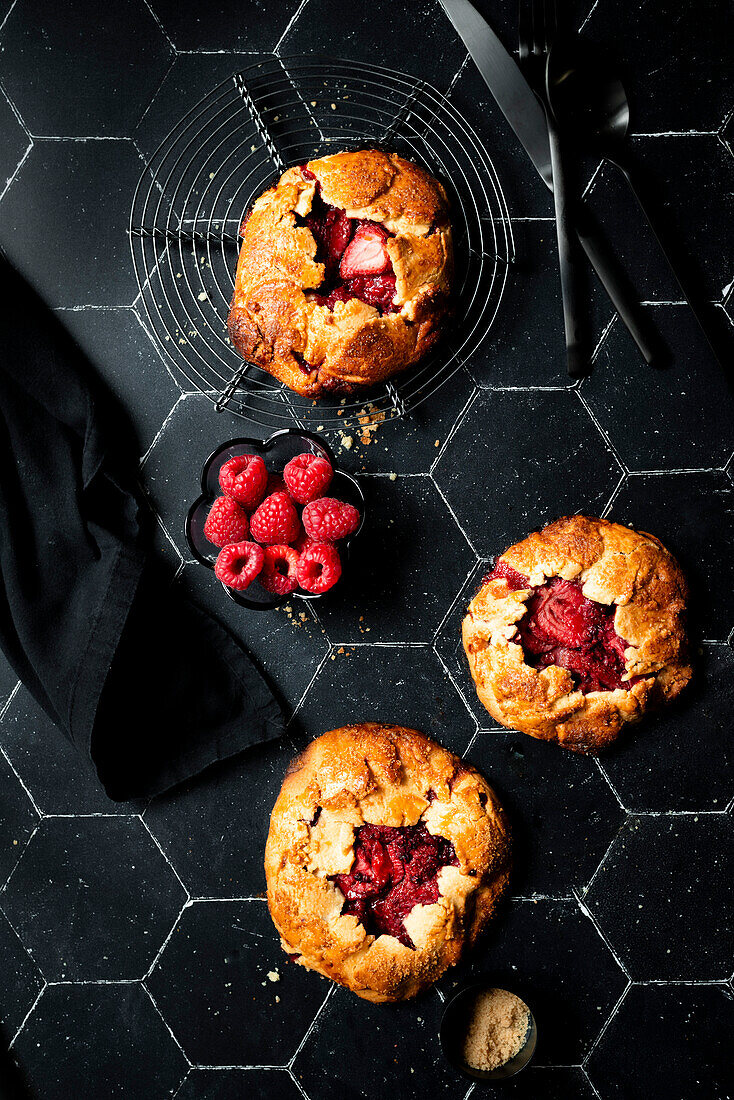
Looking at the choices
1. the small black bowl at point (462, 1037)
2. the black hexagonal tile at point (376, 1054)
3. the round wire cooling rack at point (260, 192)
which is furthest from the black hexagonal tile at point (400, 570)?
the black hexagonal tile at point (376, 1054)

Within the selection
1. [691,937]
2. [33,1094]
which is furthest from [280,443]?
[33,1094]

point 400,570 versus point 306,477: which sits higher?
point 306,477

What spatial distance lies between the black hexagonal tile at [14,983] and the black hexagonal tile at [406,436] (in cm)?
152

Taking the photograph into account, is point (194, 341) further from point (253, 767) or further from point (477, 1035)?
point (477, 1035)

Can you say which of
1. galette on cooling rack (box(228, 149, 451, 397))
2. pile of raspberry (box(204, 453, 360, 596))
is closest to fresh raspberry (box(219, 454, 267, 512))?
pile of raspberry (box(204, 453, 360, 596))

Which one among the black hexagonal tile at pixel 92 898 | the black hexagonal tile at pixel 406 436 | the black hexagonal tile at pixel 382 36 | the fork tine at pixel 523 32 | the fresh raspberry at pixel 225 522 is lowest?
the black hexagonal tile at pixel 92 898

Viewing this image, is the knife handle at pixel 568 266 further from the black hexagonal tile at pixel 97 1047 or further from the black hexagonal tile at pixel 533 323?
the black hexagonal tile at pixel 97 1047

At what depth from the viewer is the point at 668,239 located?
1.87 meters

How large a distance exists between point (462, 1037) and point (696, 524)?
1362 mm

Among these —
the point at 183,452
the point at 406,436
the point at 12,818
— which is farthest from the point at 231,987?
the point at 406,436

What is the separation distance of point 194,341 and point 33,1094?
1.99 m

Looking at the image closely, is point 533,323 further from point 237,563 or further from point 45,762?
point 45,762

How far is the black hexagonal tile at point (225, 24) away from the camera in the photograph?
184 cm

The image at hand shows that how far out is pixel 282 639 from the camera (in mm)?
1887
